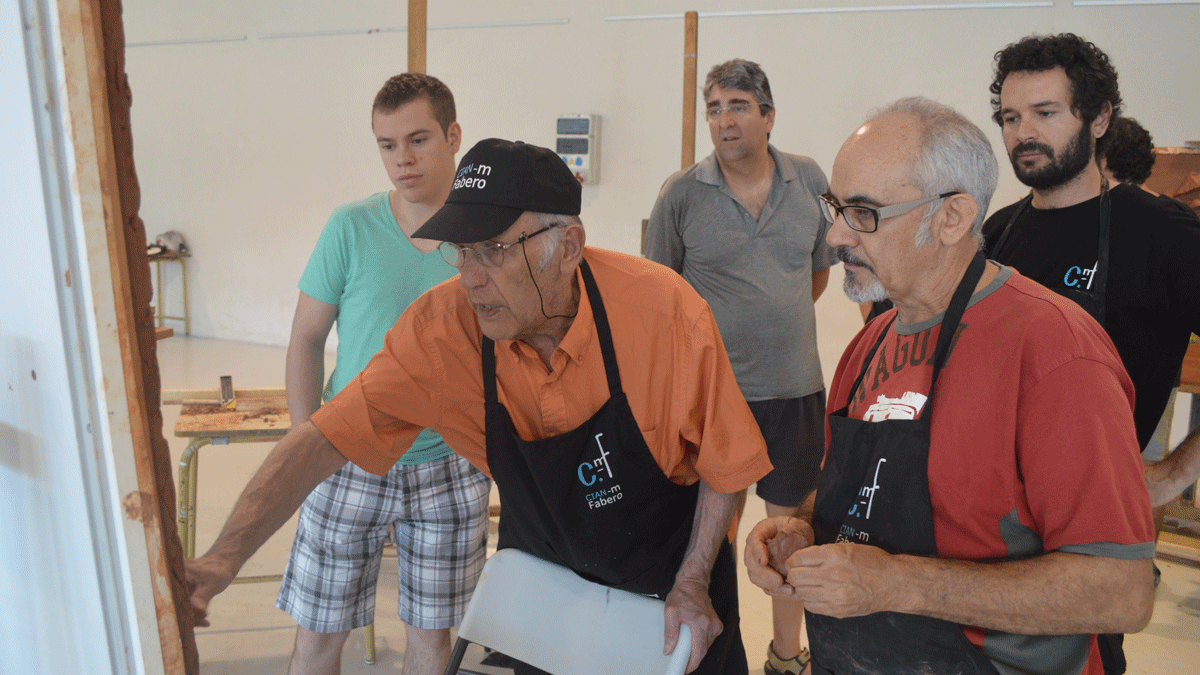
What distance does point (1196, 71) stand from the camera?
446 cm

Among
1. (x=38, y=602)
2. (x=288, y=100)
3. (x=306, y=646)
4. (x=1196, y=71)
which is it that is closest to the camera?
(x=38, y=602)

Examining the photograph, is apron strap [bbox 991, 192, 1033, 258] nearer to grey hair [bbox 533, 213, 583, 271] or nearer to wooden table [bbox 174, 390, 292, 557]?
grey hair [bbox 533, 213, 583, 271]

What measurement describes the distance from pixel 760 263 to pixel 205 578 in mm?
2008

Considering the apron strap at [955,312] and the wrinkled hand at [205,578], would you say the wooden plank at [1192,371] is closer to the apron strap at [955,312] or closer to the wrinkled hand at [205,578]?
the apron strap at [955,312]

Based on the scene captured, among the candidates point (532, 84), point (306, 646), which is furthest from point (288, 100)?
point (306, 646)

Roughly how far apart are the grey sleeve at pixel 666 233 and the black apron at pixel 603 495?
1.28 metres

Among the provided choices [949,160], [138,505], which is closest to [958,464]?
[949,160]

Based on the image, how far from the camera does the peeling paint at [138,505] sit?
0.68 metres

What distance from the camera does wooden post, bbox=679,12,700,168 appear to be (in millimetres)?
3867

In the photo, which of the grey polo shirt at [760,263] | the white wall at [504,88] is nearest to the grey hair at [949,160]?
the grey polo shirt at [760,263]

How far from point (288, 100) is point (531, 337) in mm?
6835

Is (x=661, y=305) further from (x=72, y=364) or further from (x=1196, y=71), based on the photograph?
(x=1196, y=71)

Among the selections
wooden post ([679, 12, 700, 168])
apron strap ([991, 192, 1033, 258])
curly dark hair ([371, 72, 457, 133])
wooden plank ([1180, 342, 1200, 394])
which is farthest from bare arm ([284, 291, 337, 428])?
wooden plank ([1180, 342, 1200, 394])

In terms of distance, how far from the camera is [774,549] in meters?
1.31
